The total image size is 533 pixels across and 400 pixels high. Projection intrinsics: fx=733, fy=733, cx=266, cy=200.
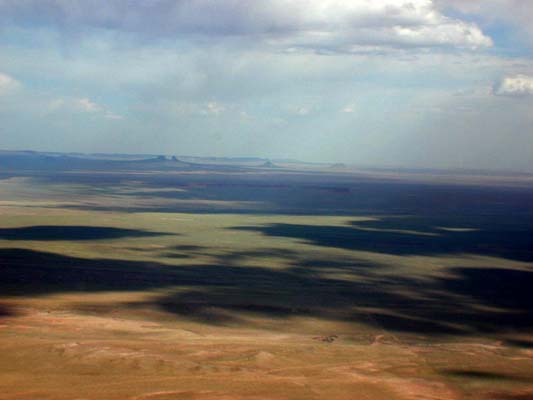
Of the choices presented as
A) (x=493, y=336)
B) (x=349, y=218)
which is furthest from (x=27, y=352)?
(x=349, y=218)

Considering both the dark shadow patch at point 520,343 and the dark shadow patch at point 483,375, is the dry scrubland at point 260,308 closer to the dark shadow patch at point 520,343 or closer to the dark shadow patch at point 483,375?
the dark shadow patch at point 483,375

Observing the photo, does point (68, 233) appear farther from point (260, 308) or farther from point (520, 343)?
point (520, 343)

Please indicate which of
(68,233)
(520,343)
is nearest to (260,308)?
(520,343)

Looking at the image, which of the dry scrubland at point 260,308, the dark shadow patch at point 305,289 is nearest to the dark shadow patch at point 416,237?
the dry scrubland at point 260,308

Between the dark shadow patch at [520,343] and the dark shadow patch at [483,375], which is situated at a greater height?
the dark shadow patch at [483,375]

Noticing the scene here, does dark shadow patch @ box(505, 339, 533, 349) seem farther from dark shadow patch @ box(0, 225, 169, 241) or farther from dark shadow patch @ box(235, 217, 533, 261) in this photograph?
dark shadow patch @ box(0, 225, 169, 241)

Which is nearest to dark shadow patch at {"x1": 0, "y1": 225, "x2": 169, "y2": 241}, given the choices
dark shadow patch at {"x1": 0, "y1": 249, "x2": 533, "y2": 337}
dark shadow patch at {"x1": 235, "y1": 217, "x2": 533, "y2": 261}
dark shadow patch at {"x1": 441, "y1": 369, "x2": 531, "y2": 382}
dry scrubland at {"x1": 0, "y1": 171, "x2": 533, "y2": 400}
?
dry scrubland at {"x1": 0, "y1": 171, "x2": 533, "y2": 400}
